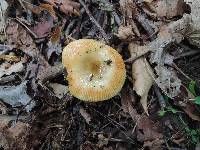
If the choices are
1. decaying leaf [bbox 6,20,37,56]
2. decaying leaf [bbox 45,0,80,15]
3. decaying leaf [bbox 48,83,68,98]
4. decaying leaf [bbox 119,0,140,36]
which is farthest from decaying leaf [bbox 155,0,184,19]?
decaying leaf [bbox 6,20,37,56]

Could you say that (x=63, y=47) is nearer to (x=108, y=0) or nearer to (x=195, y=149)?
(x=108, y=0)

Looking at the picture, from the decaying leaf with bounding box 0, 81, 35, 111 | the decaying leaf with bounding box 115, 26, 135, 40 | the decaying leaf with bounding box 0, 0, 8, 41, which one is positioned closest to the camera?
the decaying leaf with bounding box 0, 81, 35, 111

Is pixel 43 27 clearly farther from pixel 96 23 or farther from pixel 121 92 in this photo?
pixel 121 92

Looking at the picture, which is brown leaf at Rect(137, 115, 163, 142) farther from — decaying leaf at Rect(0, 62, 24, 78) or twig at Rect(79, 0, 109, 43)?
decaying leaf at Rect(0, 62, 24, 78)

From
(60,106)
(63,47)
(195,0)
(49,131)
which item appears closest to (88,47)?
(63,47)

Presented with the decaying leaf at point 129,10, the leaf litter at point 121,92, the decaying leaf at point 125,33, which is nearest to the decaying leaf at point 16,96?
the leaf litter at point 121,92
